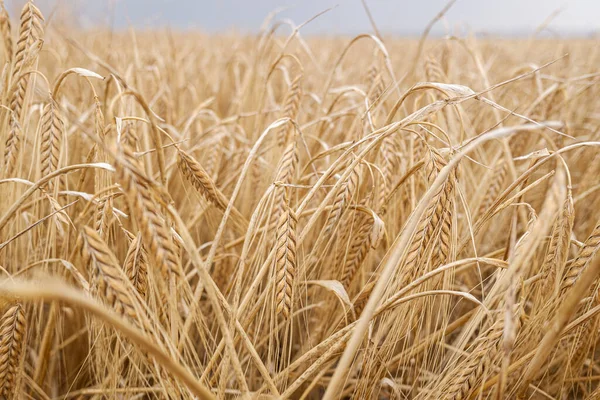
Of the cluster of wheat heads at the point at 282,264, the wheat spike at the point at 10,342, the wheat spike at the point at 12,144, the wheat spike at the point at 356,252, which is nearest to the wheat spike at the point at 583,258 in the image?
the cluster of wheat heads at the point at 282,264

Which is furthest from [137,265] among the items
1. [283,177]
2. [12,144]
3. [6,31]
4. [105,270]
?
[6,31]

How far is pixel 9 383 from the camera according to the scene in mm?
721

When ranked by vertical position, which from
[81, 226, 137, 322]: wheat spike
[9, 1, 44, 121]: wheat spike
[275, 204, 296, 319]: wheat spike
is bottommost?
[275, 204, 296, 319]: wheat spike

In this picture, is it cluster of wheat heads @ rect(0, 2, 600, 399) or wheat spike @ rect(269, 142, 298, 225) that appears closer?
cluster of wheat heads @ rect(0, 2, 600, 399)

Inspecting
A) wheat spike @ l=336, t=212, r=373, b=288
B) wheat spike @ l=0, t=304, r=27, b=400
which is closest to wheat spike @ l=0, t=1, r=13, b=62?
wheat spike @ l=0, t=304, r=27, b=400

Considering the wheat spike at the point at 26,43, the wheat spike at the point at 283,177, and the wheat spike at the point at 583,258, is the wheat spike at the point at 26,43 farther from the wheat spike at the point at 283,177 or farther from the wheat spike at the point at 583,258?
the wheat spike at the point at 583,258

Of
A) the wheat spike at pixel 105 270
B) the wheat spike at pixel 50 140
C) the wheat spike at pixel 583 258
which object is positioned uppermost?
the wheat spike at pixel 50 140

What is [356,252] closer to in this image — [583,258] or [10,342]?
[583,258]

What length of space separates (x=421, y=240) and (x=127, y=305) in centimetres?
41

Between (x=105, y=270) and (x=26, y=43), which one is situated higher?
(x=26, y=43)

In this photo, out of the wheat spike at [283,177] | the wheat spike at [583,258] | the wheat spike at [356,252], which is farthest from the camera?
the wheat spike at [356,252]

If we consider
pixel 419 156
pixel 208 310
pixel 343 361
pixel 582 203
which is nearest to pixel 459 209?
pixel 419 156

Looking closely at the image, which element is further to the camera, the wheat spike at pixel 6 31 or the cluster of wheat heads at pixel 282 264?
the wheat spike at pixel 6 31

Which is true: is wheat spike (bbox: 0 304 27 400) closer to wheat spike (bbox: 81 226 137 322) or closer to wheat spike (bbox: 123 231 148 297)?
wheat spike (bbox: 123 231 148 297)
